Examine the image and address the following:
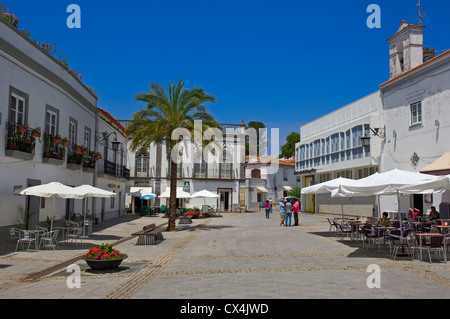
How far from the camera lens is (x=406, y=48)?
80.5 feet

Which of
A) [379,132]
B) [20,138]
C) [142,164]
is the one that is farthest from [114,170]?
[379,132]

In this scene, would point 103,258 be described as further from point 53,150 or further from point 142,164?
point 142,164

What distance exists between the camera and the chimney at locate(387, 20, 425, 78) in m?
24.2

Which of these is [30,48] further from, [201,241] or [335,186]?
[335,186]

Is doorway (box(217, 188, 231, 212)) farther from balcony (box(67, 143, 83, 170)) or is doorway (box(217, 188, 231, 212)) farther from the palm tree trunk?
balcony (box(67, 143, 83, 170))

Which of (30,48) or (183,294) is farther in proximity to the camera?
(30,48)

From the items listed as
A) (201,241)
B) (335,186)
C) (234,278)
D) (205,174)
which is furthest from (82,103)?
(205,174)

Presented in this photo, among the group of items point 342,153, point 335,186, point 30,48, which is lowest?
point 335,186

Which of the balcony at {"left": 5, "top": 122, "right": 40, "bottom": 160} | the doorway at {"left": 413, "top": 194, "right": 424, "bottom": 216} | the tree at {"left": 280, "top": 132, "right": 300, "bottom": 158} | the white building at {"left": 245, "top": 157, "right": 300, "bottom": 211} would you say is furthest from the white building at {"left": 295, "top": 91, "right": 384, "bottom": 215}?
the tree at {"left": 280, "top": 132, "right": 300, "bottom": 158}

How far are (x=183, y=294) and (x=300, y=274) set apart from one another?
2.96m

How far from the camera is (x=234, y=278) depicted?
8.71 metres

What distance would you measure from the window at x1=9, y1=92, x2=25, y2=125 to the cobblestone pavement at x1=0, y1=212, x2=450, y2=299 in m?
4.92

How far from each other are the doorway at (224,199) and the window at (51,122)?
29.3 metres
